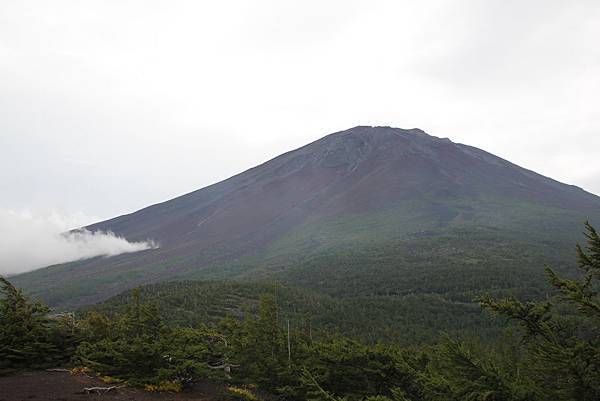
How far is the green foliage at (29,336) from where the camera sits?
10.6 m

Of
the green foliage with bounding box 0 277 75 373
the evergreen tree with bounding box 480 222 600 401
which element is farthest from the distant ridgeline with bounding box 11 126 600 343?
the evergreen tree with bounding box 480 222 600 401

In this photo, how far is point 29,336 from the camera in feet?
35.7

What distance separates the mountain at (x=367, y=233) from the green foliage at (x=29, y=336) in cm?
6756

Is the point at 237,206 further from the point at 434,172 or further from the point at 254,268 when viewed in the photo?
the point at 434,172

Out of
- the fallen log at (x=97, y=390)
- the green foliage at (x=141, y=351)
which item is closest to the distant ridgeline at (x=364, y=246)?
the green foliage at (x=141, y=351)

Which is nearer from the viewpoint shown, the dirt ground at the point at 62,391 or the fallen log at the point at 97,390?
the dirt ground at the point at 62,391

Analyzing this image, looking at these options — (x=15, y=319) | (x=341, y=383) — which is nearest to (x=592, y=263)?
(x=341, y=383)

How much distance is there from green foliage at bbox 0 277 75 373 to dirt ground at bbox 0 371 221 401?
52 centimetres

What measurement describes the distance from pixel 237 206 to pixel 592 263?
6716 inches

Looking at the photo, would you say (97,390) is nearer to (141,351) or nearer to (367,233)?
(141,351)

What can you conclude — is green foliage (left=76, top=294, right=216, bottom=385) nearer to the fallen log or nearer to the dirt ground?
the dirt ground

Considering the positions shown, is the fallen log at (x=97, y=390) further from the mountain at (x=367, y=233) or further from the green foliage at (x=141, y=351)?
the mountain at (x=367, y=233)

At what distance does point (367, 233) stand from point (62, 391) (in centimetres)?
12384

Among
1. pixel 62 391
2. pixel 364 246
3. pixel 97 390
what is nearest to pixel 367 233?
pixel 364 246
